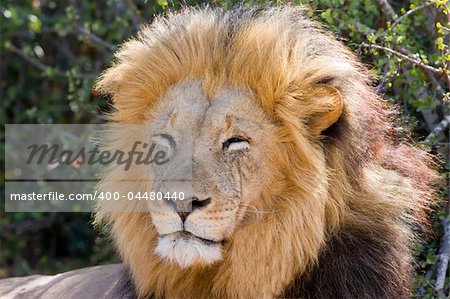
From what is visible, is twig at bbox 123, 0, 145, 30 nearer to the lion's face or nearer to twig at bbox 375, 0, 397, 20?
twig at bbox 375, 0, 397, 20

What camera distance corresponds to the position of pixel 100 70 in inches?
226

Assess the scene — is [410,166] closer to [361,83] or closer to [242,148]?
→ [361,83]

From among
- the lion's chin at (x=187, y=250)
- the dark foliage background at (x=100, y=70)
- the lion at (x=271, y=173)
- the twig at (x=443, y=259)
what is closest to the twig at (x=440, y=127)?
the dark foliage background at (x=100, y=70)

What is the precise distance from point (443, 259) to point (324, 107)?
3.14 ft

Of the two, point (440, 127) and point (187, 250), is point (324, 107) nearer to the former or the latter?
point (187, 250)

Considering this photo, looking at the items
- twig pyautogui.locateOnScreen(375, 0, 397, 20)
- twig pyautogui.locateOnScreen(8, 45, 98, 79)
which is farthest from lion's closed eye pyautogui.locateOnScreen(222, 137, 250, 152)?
twig pyautogui.locateOnScreen(8, 45, 98, 79)

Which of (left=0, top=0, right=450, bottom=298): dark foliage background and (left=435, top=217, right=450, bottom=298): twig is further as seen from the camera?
(left=0, top=0, right=450, bottom=298): dark foliage background

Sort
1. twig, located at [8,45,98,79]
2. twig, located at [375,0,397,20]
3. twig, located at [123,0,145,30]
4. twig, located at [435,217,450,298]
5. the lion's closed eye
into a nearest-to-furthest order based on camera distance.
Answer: the lion's closed eye
twig, located at [435,217,450,298]
twig, located at [375,0,397,20]
twig, located at [123,0,145,30]
twig, located at [8,45,98,79]

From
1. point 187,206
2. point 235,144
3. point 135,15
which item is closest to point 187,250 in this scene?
point 187,206

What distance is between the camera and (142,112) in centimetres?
296

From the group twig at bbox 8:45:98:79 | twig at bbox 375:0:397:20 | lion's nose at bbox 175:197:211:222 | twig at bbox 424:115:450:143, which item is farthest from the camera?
twig at bbox 8:45:98:79

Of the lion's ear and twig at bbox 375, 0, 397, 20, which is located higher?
twig at bbox 375, 0, 397, 20

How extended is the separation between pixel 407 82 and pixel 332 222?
1139 mm

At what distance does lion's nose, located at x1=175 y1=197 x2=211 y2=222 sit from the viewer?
8.37 feet
